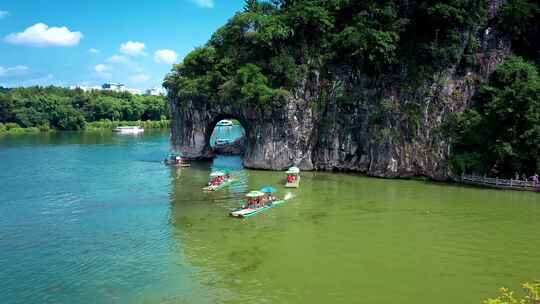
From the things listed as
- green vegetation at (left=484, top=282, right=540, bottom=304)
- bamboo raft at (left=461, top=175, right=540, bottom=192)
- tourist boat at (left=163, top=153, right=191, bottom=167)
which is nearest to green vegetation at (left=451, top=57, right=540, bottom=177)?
bamboo raft at (left=461, top=175, right=540, bottom=192)

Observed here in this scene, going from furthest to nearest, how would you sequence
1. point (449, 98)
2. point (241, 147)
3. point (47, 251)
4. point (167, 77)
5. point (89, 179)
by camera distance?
point (241, 147) → point (167, 77) → point (89, 179) → point (449, 98) → point (47, 251)

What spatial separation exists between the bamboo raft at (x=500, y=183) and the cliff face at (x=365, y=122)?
5.61 feet

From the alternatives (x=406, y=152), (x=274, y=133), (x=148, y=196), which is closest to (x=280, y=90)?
(x=274, y=133)

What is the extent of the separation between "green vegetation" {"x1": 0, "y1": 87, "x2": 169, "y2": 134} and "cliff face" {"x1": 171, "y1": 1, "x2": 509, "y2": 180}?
67.5 meters

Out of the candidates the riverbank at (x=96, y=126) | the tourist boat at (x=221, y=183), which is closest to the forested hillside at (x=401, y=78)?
the tourist boat at (x=221, y=183)

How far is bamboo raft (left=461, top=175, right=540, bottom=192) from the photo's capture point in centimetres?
3222

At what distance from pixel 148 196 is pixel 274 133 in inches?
565

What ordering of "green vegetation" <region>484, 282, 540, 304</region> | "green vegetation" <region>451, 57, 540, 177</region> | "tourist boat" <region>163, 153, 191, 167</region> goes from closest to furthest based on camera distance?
1. "green vegetation" <region>484, 282, 540, 304</region>
2. "green vegetation" <region>451, 57, 540, 177</region>
3. "tourist boat" <region>163, 153, 191, 167</region>

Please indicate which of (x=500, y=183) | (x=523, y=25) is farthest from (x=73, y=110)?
(x=500, y=183)

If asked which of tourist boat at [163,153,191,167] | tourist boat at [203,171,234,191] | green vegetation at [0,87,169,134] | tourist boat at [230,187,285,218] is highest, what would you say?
green vegetation at [0,87,169,134]

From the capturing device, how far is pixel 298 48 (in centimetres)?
4319

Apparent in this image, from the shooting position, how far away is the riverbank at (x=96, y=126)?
9606 centimetres

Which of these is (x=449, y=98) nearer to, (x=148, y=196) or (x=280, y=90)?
(x=280, y=90)

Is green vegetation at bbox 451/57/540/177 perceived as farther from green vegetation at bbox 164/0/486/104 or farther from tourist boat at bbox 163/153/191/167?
tourist boat at bbox 163/153/191/167
